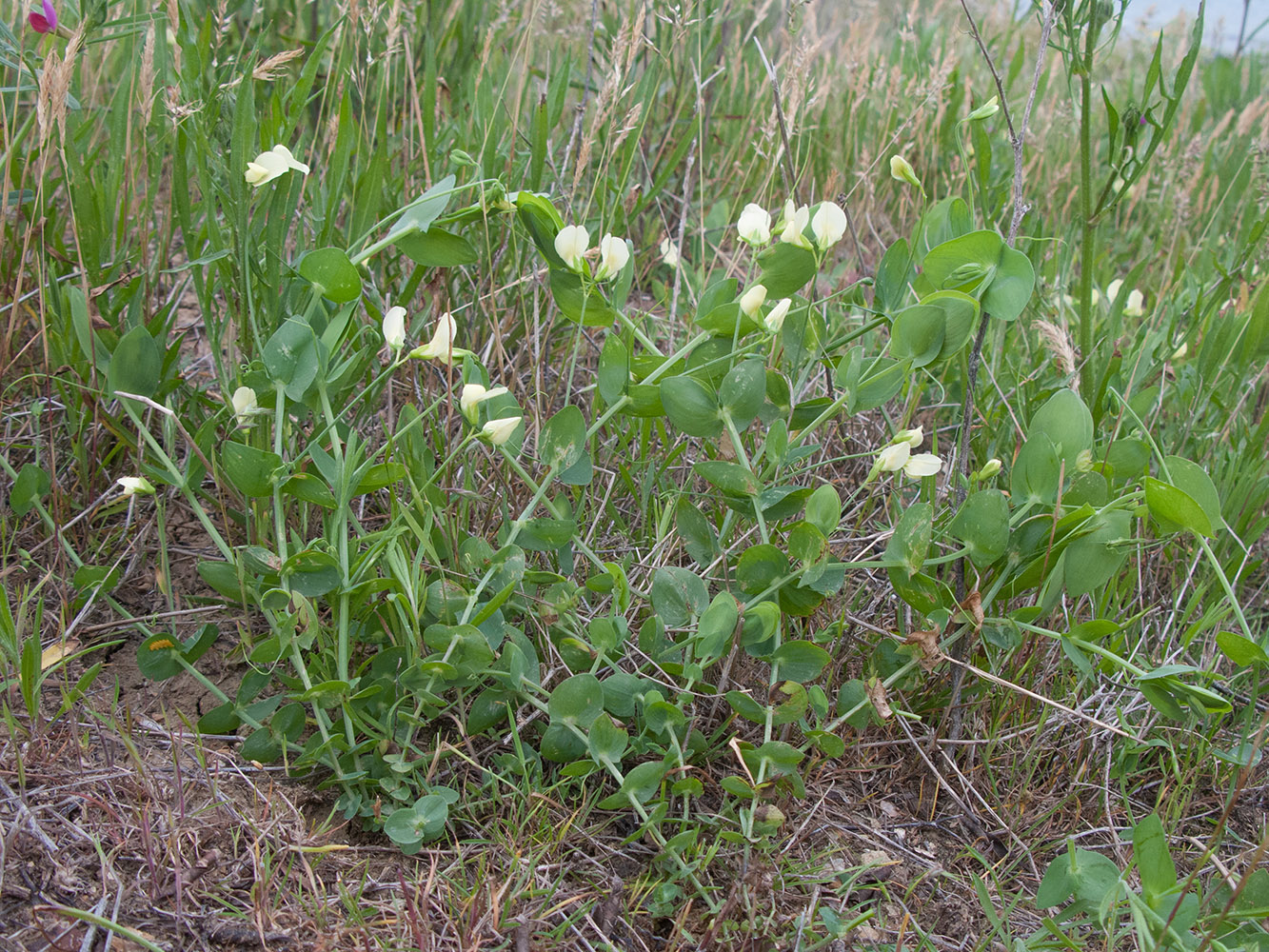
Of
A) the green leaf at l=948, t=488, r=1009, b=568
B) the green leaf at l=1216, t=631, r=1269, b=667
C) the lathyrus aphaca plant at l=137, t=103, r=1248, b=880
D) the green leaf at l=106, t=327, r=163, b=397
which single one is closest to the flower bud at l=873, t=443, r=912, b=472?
the lathyrus aphaca plant at l=137, t=103, r=1248, b=880

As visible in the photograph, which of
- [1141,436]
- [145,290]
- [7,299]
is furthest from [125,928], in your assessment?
[1141,436]

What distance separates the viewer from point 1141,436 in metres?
1.53

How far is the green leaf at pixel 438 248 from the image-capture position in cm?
133

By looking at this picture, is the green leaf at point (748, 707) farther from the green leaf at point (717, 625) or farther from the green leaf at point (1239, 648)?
the green leaf at point (1239, 648)

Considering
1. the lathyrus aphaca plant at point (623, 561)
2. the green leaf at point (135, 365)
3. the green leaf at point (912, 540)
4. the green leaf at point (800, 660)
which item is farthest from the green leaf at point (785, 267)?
the green leaf at point (135, 365)

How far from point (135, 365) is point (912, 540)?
3.54 feet

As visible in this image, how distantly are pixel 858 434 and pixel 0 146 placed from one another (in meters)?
1.63

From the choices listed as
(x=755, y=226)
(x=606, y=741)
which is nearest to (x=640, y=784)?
(x=606, y=741)

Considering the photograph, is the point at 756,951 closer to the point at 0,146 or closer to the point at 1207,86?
the point at 0,146

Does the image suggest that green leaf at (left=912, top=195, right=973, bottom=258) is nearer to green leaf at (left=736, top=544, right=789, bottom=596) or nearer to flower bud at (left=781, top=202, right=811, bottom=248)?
flower bud at (left=781, top=202, right=811, bottom=248)

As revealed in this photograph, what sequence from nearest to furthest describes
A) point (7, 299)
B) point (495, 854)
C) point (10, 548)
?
point (495, 854), point (10, 548), point (7, 299)

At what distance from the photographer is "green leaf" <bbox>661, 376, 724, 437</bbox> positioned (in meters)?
1.25

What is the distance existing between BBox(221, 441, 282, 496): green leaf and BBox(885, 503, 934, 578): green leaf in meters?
0.77

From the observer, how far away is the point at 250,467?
1.17 meters
